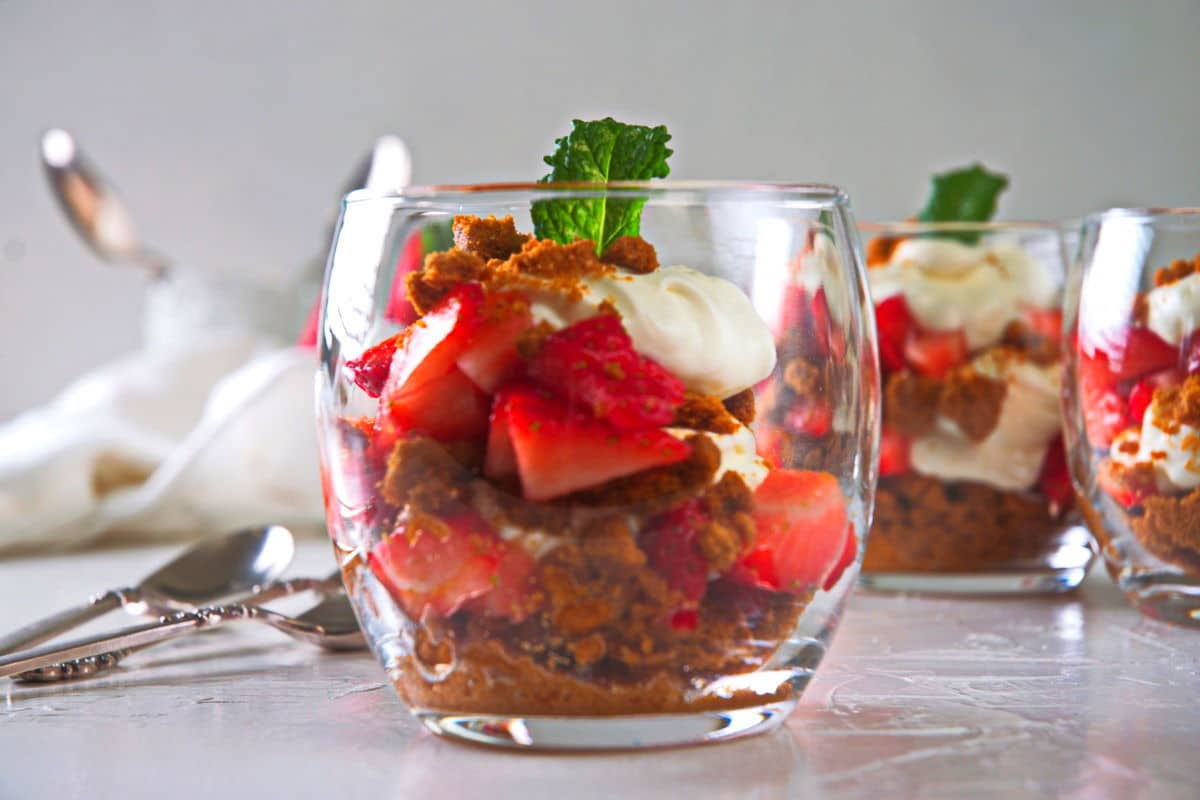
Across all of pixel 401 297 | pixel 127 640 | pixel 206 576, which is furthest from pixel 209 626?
pixel 401 297

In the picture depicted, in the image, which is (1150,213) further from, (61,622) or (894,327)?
(61,622)

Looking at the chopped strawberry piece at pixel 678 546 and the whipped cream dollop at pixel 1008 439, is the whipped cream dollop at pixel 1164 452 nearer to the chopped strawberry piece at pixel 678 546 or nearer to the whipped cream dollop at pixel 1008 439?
the whipped cream dollop at pixel 1008 439

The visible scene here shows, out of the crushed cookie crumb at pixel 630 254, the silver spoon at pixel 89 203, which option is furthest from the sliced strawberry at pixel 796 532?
the silver spoon at pixel 89 203

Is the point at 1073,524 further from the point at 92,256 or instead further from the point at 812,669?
the point at 92,256

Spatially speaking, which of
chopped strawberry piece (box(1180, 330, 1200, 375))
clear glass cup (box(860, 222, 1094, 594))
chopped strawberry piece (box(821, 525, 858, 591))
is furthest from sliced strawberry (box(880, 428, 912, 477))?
chopped strawberry piece (box(821, 525, 858, 591))

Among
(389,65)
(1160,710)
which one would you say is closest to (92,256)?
(389,65)

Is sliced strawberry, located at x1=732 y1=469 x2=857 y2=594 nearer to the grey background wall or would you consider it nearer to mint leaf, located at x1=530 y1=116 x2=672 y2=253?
mint leaf, located at x1=530 y1=116 x2=672 y2=253
